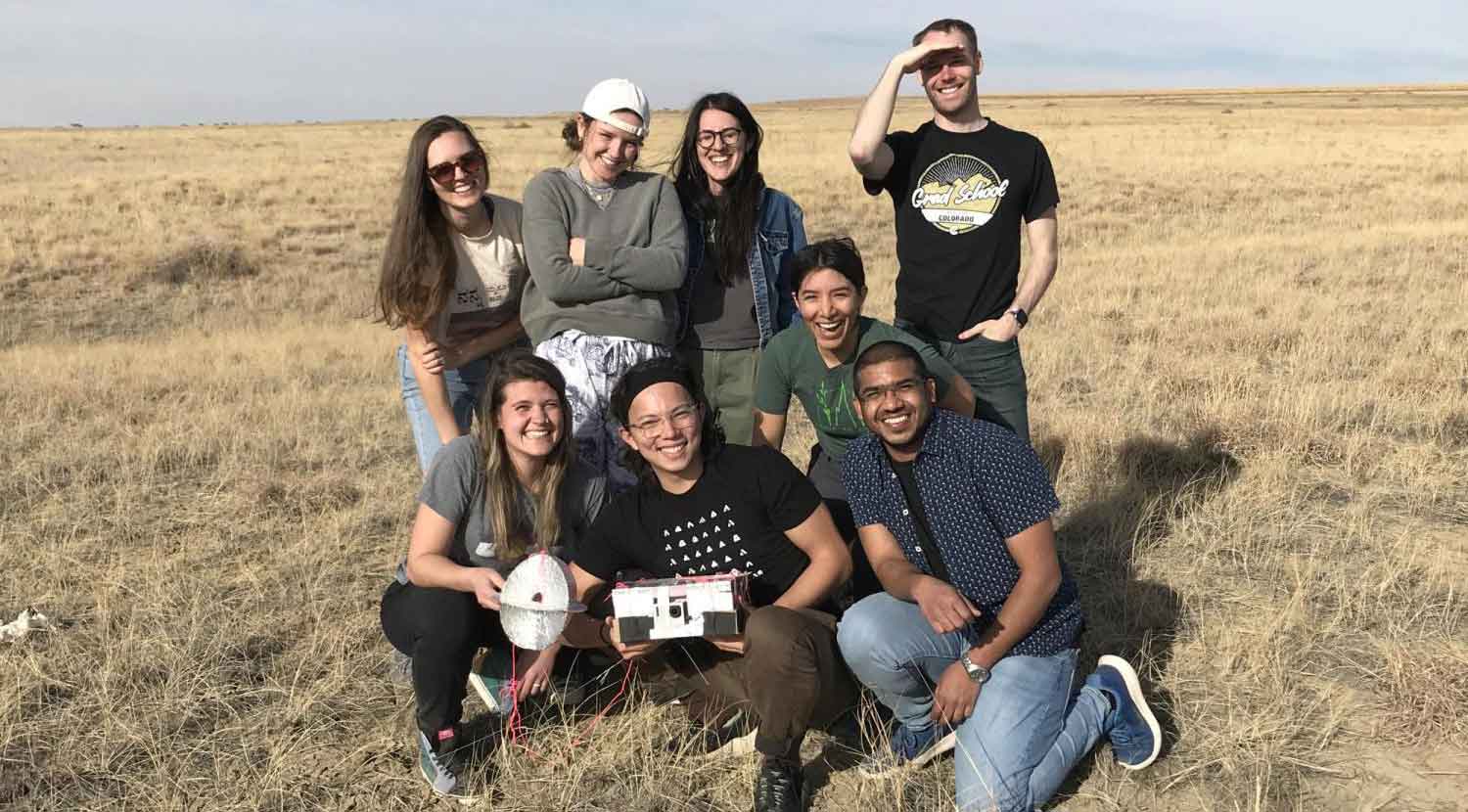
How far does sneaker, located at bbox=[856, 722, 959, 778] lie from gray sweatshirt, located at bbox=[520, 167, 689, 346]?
1727 mm

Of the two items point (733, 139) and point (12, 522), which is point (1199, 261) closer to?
point (733, 139)

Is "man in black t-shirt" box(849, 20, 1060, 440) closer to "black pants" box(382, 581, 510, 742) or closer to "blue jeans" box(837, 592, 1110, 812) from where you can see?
"blue jeans" box(837, 592, 1110, 812)

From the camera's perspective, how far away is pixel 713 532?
353cm

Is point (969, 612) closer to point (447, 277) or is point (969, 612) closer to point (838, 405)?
point (838, 405)

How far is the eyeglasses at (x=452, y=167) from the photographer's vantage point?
3.97m

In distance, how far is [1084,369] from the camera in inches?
326

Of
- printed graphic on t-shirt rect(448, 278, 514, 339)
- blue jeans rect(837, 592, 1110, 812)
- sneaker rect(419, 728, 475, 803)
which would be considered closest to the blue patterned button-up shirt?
blue jeans rect(837, 592, 1110, 812)

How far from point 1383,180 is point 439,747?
985 inches

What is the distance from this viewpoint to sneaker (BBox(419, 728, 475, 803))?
3389mm

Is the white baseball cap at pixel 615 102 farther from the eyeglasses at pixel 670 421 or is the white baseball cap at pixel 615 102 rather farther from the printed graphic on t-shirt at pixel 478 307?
the eyeglasses at pixel 670 421

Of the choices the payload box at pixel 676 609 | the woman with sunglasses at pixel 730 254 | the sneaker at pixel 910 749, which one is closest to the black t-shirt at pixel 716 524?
the payload box at pixel 676 609

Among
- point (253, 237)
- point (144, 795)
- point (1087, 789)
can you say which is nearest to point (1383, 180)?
point (253, 237)

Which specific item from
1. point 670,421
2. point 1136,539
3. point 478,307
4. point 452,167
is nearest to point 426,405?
point 478,307

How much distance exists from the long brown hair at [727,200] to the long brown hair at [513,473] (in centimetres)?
115
